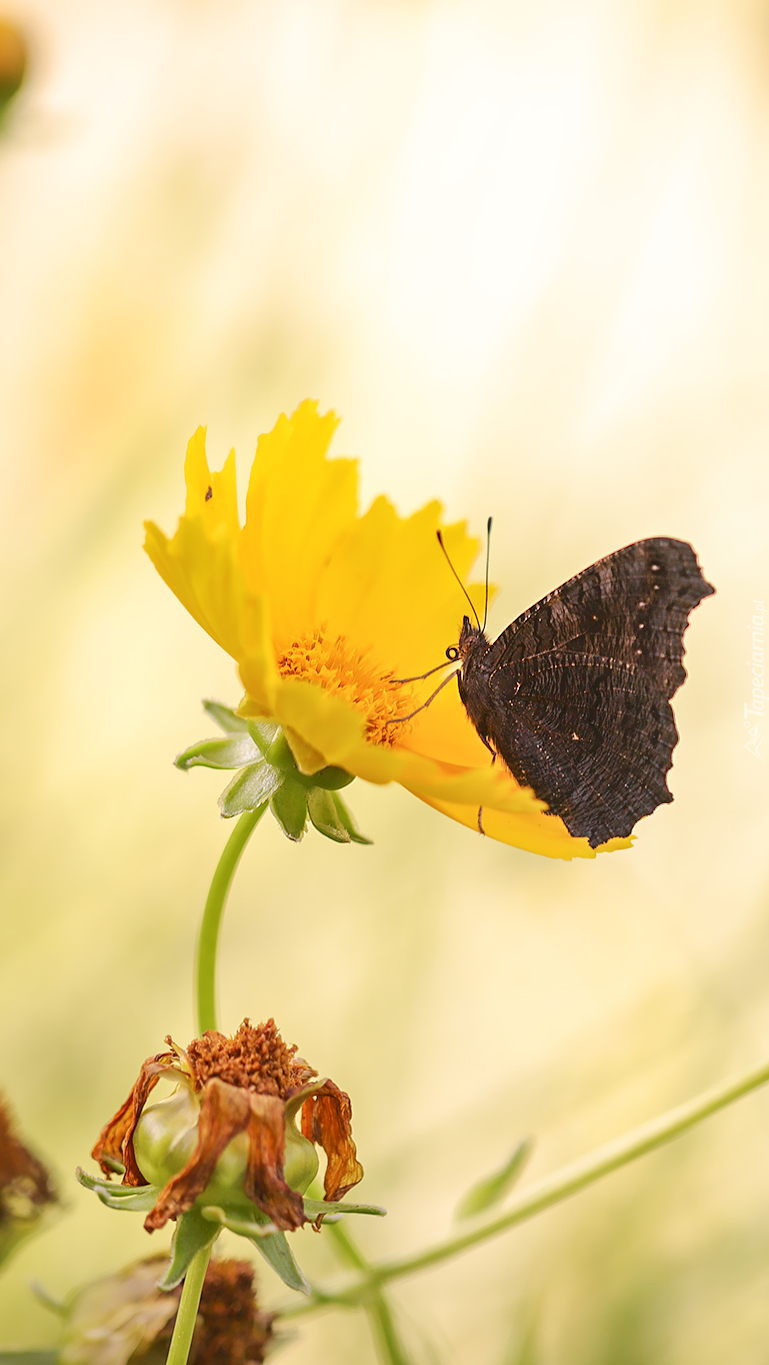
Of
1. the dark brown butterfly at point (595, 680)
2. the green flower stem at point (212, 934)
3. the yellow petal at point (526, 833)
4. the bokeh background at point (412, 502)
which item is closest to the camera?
the green flower stem at point (212, 934)

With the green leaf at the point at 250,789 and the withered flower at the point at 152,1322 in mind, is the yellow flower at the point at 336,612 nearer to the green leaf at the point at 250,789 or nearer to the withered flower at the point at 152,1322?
the green leaf at the point at 250,789

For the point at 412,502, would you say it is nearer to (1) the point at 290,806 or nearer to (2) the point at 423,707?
(2) the point at 423,707

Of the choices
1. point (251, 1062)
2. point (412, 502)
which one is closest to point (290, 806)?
point (251, 1062)

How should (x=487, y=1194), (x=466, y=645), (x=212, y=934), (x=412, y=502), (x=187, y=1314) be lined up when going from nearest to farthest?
(x=187, y=1314) < (x=212, y=934) < (x=487, y=1194) < (x=466, y=645) < (x=412, y=502)

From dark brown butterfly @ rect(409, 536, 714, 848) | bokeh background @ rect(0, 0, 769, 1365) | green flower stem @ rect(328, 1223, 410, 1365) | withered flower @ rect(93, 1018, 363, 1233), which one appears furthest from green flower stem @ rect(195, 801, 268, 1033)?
bokeh background @ rect(0, 0, 769, 1365)

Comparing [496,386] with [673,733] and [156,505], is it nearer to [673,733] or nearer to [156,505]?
[156,505]

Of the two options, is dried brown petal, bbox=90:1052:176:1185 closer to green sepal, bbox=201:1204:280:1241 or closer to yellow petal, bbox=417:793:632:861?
green sepal, bbox=201:1204:280:1241

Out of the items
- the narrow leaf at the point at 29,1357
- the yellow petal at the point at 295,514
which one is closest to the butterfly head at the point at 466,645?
the yellow petal at the point at 295,514
